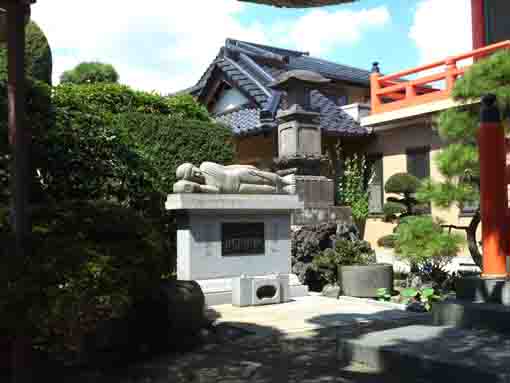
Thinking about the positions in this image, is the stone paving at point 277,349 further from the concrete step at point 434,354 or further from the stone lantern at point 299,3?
the stone lantern at point 299,3

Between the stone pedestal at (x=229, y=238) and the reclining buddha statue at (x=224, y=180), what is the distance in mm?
112

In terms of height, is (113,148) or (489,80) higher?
(489,80)

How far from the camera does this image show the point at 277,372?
14.9 feet

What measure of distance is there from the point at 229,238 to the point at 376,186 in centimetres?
859

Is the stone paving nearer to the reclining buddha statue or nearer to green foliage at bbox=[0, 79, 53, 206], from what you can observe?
the reclining buddha statue

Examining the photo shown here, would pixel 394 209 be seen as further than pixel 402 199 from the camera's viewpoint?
No

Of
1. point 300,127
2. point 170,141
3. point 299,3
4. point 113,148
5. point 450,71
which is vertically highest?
point 450,71

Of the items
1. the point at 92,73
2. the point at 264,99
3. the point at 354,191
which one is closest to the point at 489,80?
the point at 354,191

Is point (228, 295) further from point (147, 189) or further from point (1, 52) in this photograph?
point (1, 52)

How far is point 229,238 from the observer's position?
28.0 feet

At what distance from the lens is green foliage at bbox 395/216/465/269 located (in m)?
7.38

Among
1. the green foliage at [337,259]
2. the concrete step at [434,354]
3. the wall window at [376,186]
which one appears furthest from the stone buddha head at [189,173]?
the wall window at [376,186]

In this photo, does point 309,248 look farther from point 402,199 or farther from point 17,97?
point 17,97

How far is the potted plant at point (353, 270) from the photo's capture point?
8.64m
